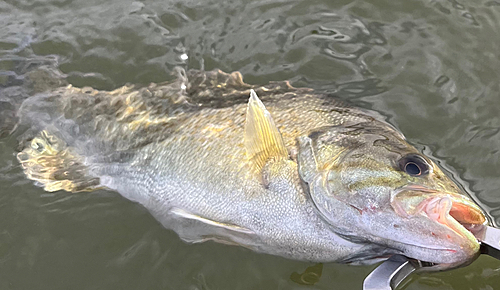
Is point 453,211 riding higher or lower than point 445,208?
lower

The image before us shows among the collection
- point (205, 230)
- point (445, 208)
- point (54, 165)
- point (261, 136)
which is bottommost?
point (205, 230)

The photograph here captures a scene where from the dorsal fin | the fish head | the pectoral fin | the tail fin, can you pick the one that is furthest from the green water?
the dorsal fin

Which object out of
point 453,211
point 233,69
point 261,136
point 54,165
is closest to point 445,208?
point 453,211

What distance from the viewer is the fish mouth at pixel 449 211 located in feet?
7.86

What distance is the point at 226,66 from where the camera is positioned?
4.76 meters

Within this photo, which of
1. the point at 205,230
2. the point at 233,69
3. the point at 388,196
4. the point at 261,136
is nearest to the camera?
the point at 388,196

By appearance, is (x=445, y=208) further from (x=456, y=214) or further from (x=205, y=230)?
(x=205, y=230)

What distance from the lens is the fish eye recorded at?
2.67 metres

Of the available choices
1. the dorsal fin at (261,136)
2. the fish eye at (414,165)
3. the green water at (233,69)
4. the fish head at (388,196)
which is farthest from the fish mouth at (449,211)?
the green water at (233,69)

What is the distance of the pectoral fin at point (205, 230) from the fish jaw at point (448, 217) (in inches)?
43.3

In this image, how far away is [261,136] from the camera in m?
3.00

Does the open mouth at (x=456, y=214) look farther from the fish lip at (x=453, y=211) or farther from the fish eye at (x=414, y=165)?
the fish eye at (x=414, y=165)

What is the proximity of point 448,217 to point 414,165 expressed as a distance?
0.42 metres

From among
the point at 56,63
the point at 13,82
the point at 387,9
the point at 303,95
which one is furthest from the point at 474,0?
the point at 13,82
